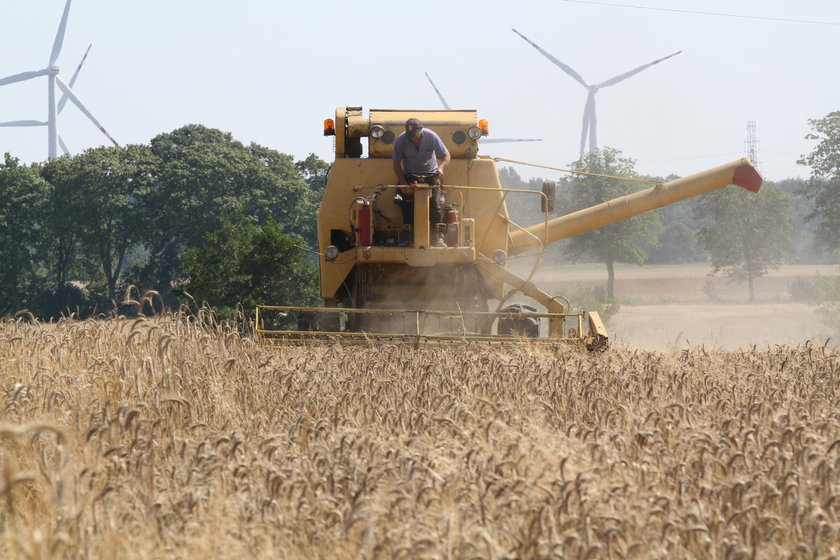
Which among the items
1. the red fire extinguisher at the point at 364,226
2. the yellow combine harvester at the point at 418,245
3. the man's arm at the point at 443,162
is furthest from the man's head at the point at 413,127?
the red fire extinguisher at the point at 364,226

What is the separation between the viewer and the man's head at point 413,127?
13.0 meters

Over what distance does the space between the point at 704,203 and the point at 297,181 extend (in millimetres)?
28527

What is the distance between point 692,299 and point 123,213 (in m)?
37.5


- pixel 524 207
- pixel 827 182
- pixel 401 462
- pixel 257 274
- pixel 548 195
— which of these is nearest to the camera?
pixel 401 462

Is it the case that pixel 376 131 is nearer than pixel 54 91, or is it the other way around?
pixel 376 131

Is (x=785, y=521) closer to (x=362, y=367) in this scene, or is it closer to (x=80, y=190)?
(x=362, y=367)

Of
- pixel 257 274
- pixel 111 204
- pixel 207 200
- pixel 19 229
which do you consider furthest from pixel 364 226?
pixel 19 229

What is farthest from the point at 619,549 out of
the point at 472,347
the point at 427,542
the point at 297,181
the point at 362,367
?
the point at 297,181

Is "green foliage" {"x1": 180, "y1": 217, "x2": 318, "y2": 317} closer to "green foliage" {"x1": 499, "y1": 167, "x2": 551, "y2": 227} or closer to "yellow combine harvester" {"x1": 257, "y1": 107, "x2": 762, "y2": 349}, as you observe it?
"yellow combine harvester" {"x1": 257, "y1": 107, "x2": 762, "y2": 349}

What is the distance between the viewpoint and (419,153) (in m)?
13.1

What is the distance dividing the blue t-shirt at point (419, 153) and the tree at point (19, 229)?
50309mm

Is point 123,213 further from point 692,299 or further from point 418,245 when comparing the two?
point 418,245

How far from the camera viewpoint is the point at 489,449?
5.73 meters

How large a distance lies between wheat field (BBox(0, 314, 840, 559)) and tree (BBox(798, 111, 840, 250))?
166 ft
